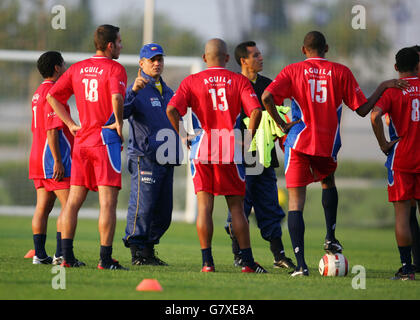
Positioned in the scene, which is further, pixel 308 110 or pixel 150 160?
pixel 150 160

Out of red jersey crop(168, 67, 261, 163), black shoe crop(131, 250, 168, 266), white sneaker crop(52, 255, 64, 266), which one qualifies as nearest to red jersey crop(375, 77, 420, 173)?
red jersey crop(168, 67, 261, 163)

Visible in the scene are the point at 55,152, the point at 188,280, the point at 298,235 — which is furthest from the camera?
the point at 55,152

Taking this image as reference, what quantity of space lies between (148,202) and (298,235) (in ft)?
6.60

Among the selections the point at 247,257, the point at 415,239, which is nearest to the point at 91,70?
the point at 247,257

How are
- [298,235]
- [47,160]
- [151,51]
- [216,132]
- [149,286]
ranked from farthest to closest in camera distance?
[151,51] < [47,160] < [216,132] < [298,235] < [149,286]

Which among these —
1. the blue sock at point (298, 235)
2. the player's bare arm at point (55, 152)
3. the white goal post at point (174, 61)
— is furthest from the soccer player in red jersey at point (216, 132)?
the white goal post at point (174, 61)

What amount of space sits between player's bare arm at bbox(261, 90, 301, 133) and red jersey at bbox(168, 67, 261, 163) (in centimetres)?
9

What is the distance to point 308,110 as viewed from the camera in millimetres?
7918

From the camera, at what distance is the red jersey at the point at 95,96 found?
783cm

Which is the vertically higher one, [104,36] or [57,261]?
[104,36]

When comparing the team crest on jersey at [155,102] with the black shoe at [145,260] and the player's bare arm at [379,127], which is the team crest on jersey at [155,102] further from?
the player's bare arm at [379,127]

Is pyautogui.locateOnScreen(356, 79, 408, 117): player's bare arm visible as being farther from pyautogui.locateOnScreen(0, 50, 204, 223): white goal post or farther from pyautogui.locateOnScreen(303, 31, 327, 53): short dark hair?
pyautogui.locateOnScreen(0, 50, 204, 223): white goal post

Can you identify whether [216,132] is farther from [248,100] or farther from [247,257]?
[247,257]

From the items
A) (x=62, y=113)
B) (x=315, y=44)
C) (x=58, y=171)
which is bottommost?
(x=58, y=171)
